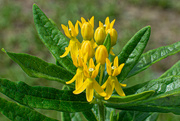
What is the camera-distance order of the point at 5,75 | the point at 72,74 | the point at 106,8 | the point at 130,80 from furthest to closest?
the point at 106,8
the point at 5,75
the point at 130,80
the point at 72,74

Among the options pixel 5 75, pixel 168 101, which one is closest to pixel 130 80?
pixel 5 75

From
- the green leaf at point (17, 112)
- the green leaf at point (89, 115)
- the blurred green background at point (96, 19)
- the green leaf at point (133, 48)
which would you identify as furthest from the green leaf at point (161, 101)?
the blurred green background at point (96, 19)

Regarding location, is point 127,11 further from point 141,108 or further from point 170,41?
point 141,108

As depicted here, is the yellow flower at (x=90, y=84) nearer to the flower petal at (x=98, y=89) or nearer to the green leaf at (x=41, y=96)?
the flower petal at (x=98, y=89)

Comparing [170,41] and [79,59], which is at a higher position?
[79,59]

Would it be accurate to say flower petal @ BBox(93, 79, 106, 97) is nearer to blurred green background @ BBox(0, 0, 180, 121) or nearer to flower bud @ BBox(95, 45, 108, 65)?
flower bud @ BBox(95, 45, 108, 65)
